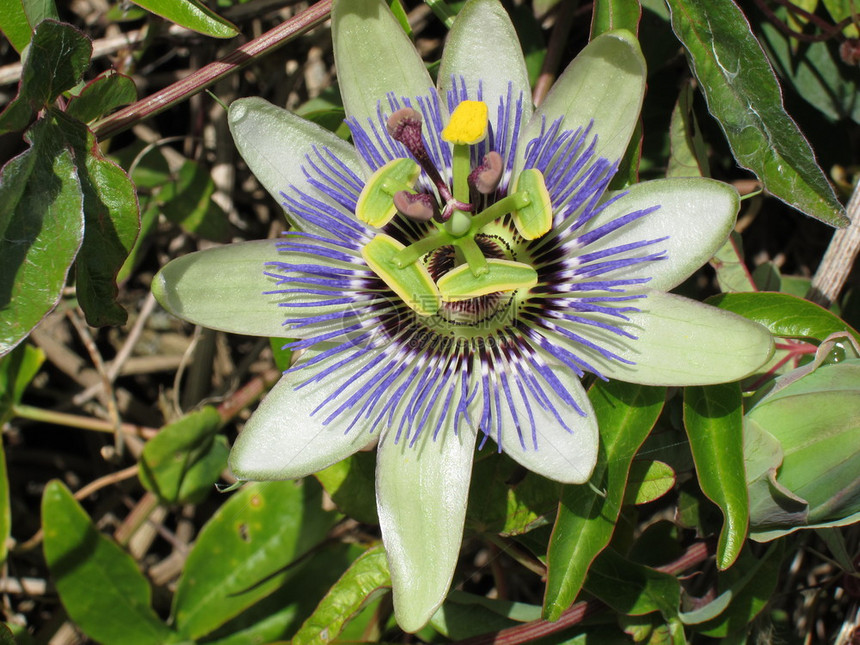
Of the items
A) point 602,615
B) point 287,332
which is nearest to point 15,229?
point 287,332

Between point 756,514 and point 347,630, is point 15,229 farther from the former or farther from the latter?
point 756,514

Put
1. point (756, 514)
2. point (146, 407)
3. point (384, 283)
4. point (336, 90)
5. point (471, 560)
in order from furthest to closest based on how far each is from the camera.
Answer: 1. point (146, 407)
2. point (471, 560)
3. point (336, 90)
4. point (384, 283)
5. point (756, 514)

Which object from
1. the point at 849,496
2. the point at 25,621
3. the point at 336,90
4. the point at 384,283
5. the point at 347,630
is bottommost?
the point at 25,621

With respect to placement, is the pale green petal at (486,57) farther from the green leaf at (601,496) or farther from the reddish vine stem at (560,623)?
the reddish vine stem at (560,623)

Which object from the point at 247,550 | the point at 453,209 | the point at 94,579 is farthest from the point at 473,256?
the point at 94,579

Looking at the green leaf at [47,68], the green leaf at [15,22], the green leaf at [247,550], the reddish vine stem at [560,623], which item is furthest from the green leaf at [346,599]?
the green leaf at [15,22]

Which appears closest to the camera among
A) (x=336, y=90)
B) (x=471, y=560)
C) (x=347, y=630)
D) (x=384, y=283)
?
(x=384, y=283)

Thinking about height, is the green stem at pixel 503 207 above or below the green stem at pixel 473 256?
above
